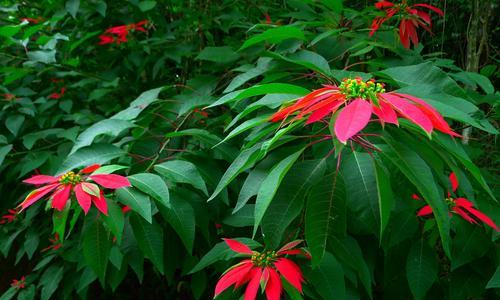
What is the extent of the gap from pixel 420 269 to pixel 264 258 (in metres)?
0.35

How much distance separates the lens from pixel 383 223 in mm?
626

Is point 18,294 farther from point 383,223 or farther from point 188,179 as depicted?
point 383,223

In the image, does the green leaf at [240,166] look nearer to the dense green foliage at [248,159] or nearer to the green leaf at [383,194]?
the dense green foliage at [248,159]

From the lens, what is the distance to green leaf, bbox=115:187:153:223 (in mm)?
799

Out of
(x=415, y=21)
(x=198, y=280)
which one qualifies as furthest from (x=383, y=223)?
Answer: (x=415, y=21)

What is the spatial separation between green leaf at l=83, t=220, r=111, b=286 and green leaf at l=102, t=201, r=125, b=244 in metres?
0.06

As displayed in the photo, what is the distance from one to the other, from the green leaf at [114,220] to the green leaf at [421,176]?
43 cm

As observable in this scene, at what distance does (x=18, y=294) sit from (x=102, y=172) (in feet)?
4.65

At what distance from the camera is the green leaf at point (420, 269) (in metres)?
0.93

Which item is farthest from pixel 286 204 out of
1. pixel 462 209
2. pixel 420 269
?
pixel 462 209

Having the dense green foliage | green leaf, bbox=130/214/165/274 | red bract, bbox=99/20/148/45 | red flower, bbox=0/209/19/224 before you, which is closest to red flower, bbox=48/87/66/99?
the dense green foliage

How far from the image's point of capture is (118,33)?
1.91 m

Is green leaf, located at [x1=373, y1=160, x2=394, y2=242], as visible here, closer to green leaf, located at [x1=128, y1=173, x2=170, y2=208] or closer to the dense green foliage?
the dense green foliage

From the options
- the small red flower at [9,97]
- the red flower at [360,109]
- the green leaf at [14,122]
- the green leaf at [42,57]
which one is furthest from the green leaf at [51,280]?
the red flower at [360,109]
